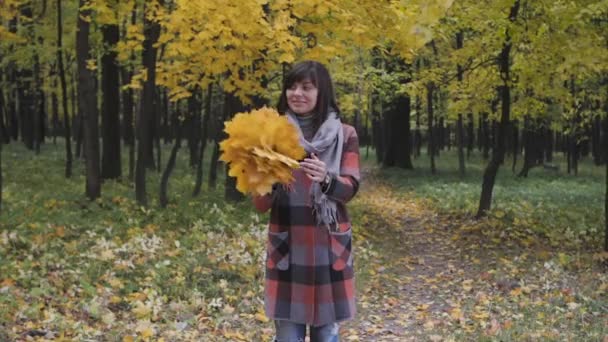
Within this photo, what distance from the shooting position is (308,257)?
3307 millimetres

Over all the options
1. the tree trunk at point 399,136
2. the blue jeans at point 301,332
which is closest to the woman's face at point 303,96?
the blue jeans at point 301,332

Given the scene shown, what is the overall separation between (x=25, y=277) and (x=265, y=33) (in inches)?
177

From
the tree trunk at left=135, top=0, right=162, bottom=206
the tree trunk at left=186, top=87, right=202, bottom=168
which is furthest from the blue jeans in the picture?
the tree trunk at left=186, top=87, right=202, bottom=168

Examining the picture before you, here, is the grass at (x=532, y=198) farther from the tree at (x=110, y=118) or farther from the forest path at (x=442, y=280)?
Result: the tree at (x=110, y=118)

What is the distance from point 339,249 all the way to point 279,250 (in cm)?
34

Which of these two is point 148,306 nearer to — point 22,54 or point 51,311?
point 51,311

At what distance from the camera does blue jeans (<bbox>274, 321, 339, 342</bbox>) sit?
11.3ft

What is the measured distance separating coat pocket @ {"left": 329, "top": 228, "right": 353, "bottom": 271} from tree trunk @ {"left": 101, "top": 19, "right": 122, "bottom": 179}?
1422 cm

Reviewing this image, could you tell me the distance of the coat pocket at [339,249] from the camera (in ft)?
11.0

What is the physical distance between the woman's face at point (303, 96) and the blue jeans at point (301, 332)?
122 cm

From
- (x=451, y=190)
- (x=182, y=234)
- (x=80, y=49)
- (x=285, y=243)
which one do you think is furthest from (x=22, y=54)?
(x=285, y=243)

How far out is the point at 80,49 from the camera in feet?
36.7

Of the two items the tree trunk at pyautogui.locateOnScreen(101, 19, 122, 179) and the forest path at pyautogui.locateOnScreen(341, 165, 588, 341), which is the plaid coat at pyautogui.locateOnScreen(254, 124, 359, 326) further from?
the tree trunk at pyautogui.locateOnScreen(101, 19, 122, 179)

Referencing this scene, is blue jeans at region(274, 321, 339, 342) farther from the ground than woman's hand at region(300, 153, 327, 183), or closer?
closer
